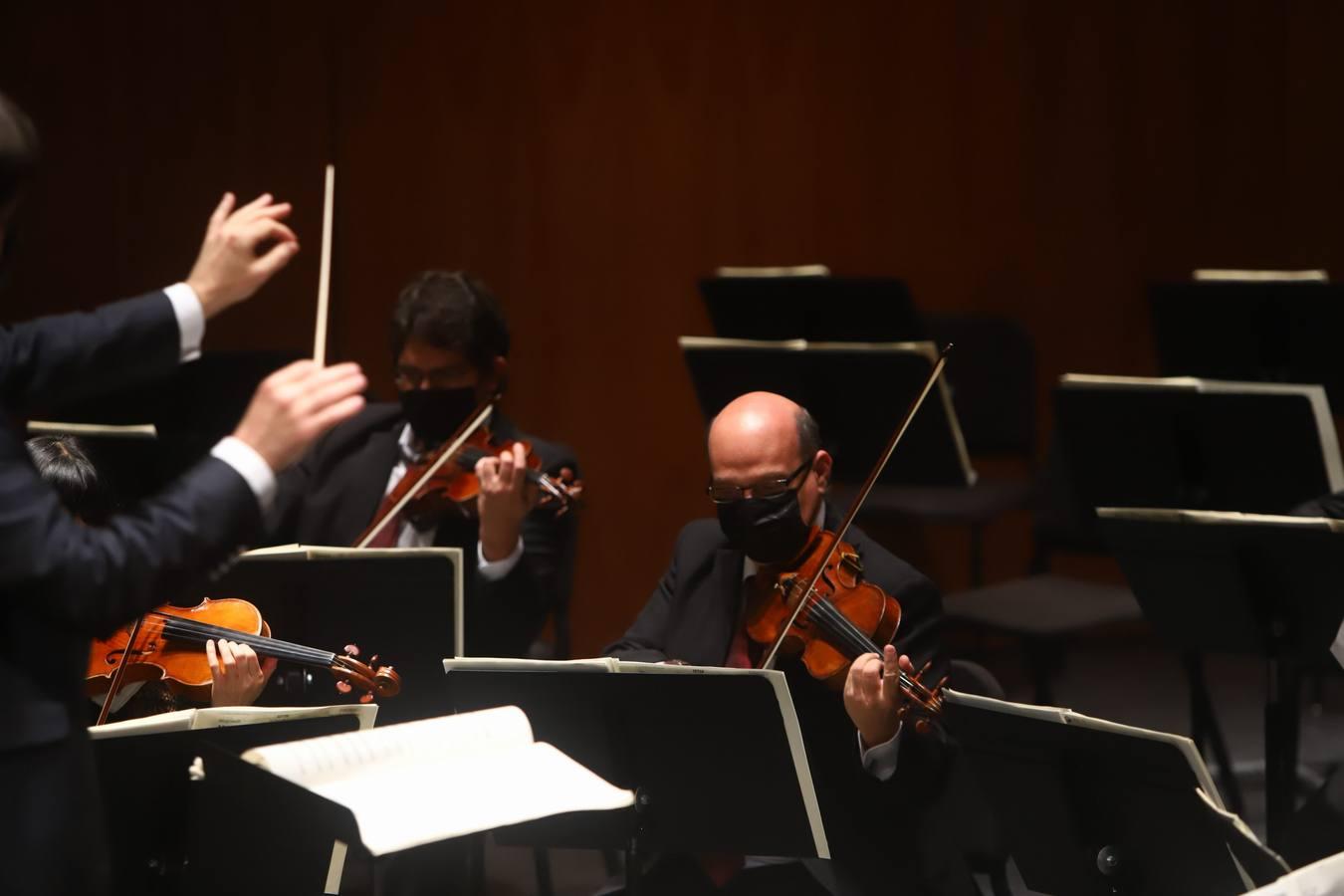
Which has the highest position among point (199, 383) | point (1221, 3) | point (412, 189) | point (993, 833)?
point (1221, 3)

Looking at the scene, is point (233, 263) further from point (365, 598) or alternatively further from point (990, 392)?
point (990, 392)

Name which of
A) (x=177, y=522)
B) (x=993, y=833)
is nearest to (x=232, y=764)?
(x=177, y=522)

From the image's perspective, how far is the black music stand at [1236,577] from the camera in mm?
2504

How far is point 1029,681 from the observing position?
15.5 feet

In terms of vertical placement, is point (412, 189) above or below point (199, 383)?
above

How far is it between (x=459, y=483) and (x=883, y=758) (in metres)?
1.06

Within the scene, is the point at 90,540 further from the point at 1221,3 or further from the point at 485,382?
the point at 1221,3

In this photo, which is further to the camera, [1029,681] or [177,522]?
[1029,681]

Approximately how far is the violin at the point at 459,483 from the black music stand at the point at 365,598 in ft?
1.56

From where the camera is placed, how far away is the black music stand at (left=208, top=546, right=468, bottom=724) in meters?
2.53

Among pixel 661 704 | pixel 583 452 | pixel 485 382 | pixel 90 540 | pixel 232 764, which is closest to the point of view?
pixel 90 540

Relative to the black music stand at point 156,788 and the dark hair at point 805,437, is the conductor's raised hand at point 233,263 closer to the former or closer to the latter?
the black music stand at point 156,788

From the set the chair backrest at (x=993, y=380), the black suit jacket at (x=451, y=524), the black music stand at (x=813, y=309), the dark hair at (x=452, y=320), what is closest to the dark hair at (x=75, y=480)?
the black suit jacket at (x=451, y=524)

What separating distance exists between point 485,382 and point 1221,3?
328cm
